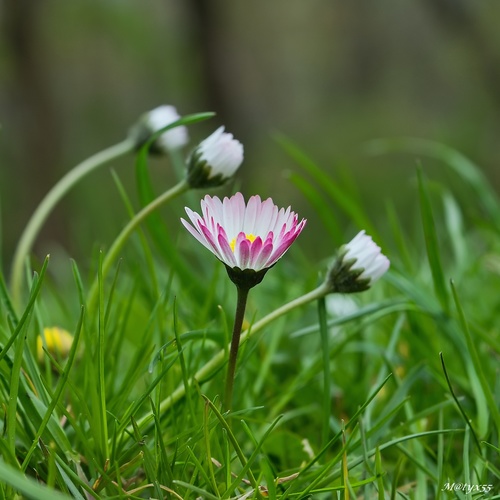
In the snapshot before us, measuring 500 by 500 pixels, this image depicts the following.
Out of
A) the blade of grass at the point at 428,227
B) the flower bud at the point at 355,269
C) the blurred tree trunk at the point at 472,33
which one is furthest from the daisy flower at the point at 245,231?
the blurred tree trunk at the point at 472,33

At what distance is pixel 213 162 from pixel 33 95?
13.0ft

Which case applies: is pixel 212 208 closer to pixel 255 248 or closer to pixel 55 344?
pixel 255 248

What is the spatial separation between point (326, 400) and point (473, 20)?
16.5ft

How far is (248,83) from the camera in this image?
5.22m

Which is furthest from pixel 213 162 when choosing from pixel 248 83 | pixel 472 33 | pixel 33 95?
pixel 472 33

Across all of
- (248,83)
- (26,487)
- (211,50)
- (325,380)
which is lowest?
(248,83)

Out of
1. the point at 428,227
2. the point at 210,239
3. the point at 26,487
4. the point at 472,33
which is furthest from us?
the point at 472,33

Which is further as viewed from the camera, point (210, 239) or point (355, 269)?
point (355, 269)

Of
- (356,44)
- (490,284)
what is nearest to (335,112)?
(356,44)

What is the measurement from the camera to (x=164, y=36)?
25.0 feet

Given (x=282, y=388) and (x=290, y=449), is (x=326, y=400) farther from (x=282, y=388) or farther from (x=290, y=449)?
(x=282, y=388)

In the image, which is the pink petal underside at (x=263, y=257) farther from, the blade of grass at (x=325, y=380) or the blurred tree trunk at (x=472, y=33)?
the blurred tree trunk at (x=472, y=33)

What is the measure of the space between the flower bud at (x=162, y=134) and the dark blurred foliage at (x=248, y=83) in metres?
0.35

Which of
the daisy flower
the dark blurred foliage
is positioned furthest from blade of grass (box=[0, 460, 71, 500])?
the dark blurred foliage
